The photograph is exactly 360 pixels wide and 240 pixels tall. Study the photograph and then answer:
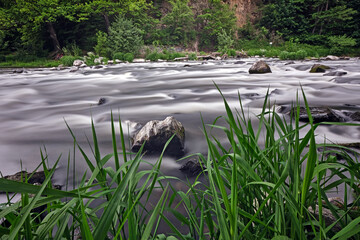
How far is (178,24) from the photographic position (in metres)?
24.7

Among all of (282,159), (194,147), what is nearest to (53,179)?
(194,147)

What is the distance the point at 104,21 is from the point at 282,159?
25434mm

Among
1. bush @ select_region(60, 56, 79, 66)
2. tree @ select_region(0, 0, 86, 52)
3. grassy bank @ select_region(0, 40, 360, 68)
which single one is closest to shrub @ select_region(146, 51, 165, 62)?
→ grassy bank @ select_region(0, 40, 360, 68)

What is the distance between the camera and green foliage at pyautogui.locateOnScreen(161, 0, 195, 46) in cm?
2425

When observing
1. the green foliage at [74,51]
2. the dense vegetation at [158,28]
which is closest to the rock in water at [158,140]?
the dense vegetation at [158,28]

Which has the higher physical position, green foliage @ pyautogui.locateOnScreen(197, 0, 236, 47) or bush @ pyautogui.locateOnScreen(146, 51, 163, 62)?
green foliage @ pyautogui.locateOnScreen(197, 0, 236, 47)

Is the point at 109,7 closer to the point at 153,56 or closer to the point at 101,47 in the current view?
the point at 101,47

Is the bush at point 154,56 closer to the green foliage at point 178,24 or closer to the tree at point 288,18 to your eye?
the green foliage at point 178,24

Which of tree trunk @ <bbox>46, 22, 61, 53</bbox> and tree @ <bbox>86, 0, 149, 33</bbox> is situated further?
tree trunk @ <bbox>46, 22, 61, 53</bbox>

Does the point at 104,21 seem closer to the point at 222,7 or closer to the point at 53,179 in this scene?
the point at 222,7

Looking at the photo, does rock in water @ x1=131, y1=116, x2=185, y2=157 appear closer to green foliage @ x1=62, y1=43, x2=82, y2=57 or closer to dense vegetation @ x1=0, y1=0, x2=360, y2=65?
dense vegetation @ x1=0, y1=0, x2=360, y2=65

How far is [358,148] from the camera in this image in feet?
6.20

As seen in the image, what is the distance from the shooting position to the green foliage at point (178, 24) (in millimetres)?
24252

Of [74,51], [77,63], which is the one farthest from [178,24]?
[77,63]
